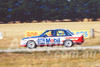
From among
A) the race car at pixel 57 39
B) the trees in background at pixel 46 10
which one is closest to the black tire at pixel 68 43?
the race car at pixel 57 39

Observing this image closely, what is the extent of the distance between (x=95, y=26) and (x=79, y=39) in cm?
3222

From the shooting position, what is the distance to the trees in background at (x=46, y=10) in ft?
165

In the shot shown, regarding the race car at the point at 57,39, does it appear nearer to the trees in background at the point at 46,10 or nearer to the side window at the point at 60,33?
the side window at the point at 60,33

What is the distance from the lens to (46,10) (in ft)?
173

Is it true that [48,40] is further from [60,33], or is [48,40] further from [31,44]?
[31,44]

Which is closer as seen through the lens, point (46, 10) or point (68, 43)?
point (68, 43)

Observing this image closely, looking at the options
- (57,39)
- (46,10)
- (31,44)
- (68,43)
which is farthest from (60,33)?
(46,10)

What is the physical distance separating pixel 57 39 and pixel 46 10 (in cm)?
3884

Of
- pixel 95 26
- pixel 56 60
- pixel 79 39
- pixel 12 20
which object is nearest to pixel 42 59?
pixel 56 60

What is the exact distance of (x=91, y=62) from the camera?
7.87 m

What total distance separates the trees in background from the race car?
3536 centimetres

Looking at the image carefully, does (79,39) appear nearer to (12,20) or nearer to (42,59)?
(42,59)

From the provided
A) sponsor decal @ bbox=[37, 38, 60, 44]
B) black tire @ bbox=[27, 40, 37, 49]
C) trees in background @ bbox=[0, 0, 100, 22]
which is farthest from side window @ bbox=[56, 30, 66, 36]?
trees in background @ bbox=[0, 0, 100, 22]

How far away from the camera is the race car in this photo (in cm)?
1446
